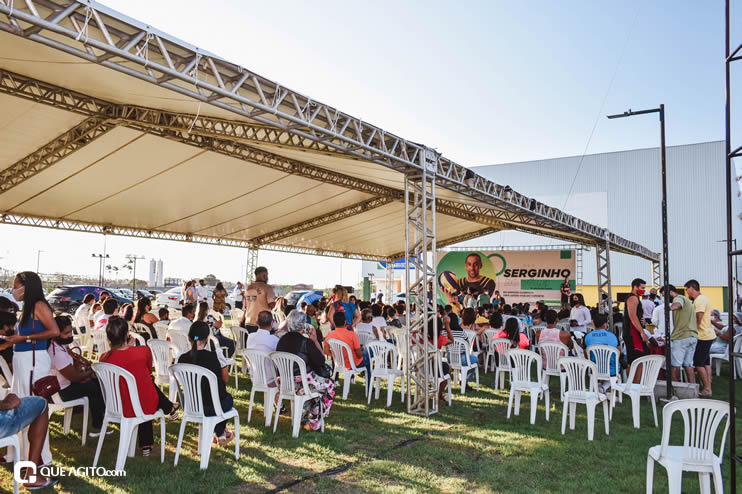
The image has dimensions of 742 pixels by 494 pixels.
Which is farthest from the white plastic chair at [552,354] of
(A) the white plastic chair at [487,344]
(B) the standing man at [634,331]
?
(A) the white plastic chair at [487,344]

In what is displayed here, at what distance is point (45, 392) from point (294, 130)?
3.05 meters

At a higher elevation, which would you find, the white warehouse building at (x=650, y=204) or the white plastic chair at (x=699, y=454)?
the white warehouse building at (x=650, y=204)

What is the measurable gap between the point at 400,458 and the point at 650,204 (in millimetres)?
28592

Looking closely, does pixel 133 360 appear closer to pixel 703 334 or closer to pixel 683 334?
pixel 683 334

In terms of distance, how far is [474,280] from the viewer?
2059 centimetres

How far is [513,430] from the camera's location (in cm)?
537

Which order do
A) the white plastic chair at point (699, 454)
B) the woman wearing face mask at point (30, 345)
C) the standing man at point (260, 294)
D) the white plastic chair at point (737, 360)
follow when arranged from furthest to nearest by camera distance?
1. the white plastic chair at point (737, 360)
2. the standing man at point (260, 294)
3. the woman wearing face mask at point (30, 345)
4. the white plastic chair at point (699, 454)

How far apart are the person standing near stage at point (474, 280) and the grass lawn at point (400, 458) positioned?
47.5 feet

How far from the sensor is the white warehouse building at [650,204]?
27.0m

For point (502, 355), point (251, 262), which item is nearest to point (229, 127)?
point (502, 355)

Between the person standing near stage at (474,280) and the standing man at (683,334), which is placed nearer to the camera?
the standing man at (683,334)

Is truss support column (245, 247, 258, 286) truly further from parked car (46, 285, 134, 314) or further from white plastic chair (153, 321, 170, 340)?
white plastic chair (153, 321, 170, 340)

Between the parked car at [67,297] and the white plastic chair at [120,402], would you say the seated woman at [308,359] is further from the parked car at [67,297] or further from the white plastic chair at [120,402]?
the parked car at [67,297]

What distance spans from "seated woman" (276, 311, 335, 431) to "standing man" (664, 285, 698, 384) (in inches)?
194
